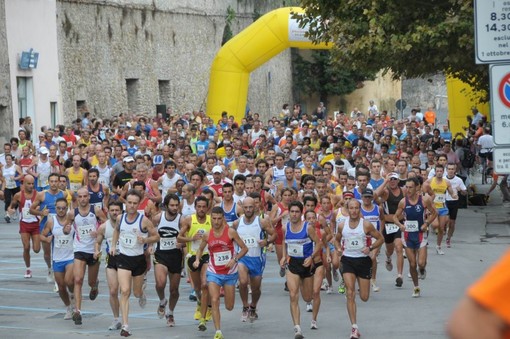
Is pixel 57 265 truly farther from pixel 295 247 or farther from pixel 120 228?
pixel 295 247

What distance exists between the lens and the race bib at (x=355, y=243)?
12617mm

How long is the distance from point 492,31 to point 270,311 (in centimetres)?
654

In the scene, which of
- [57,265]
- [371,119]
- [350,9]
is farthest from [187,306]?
[371,119]

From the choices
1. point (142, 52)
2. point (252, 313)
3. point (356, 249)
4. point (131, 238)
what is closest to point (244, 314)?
point (252, 313)

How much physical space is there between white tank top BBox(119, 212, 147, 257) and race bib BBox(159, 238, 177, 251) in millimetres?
599

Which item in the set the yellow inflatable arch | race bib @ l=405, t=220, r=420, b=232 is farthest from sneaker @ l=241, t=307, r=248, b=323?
the yellow inflatable arch

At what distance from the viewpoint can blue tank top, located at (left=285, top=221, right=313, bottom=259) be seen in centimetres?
1273

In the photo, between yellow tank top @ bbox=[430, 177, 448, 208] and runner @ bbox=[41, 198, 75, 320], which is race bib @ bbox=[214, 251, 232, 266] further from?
yellow tank top @ bbox=[430, 177, 448, 208]

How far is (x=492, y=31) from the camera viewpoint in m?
8.38

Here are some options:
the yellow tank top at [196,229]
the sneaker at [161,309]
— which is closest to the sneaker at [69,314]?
the sneaker at [161,309]

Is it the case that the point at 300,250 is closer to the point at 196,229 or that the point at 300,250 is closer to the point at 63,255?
the point at 196,229

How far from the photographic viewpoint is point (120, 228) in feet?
41.1

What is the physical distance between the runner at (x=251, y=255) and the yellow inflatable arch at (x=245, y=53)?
20.5m

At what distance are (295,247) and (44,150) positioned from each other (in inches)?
504
